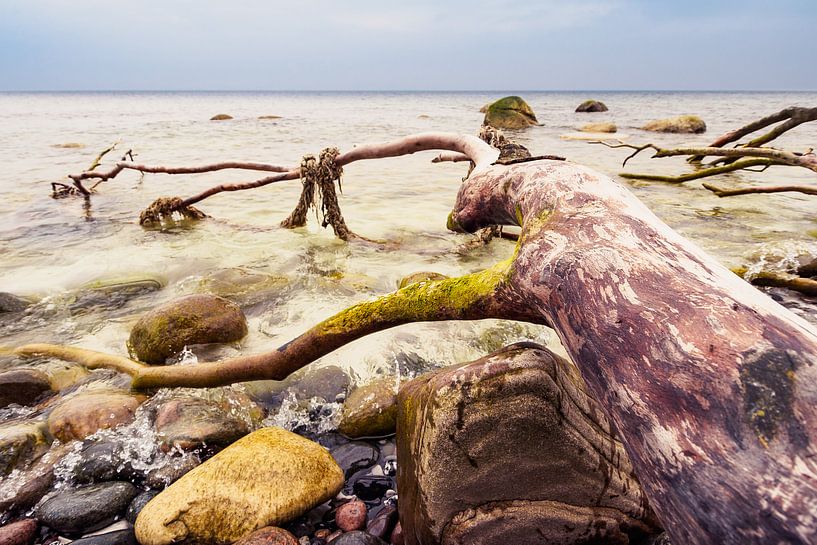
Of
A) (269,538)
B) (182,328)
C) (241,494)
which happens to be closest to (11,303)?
(182,328)

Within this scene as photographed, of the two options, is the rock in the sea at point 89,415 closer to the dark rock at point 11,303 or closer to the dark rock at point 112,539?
the dark rock at point 112,539

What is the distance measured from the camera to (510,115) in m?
25.4

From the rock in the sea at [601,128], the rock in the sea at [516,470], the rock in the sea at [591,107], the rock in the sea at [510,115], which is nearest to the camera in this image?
the rock in the sea at [516,470]

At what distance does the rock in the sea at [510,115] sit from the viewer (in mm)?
25188

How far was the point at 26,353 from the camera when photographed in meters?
3.84

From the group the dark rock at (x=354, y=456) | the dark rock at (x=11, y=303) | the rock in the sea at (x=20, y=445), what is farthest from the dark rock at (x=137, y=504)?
the dark rock at (x=11, y=303)

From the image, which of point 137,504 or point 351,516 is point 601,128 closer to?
point 351,516

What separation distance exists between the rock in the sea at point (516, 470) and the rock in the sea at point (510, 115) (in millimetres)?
24886

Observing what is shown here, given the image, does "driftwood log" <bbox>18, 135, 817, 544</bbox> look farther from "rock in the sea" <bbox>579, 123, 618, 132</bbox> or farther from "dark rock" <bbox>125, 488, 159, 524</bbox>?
"rock in the sea" <bbox>579, 123, 618, 132</bbox>

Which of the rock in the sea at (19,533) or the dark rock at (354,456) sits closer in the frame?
the rock in the sea at (19,533)

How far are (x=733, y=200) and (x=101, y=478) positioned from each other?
35.9 feet

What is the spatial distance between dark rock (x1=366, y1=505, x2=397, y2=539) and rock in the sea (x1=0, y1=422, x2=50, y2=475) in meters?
2.09

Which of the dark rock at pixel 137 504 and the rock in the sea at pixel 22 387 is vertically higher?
the rock in the sea at pixel 22 387

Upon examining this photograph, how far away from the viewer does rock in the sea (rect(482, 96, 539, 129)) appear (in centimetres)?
2519
